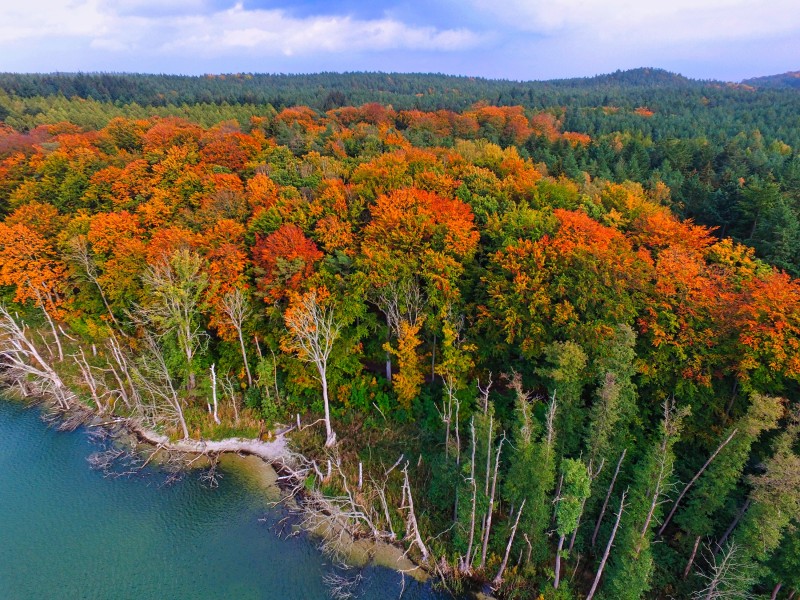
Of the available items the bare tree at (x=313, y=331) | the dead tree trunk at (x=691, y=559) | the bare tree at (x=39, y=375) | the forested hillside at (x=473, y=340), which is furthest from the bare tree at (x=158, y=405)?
the dead tree trunk at (x=691, y=559)

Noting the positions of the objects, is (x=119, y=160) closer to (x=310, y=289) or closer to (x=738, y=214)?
(x=310, y=289)

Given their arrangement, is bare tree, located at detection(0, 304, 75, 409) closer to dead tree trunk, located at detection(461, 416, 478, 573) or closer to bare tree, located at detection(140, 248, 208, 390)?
bare tree, located at detection(140, 248, 208, 390)

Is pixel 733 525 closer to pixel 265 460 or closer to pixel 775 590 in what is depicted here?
pixel 775 590

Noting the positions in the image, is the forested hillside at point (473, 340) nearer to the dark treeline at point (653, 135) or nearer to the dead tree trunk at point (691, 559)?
the dead tree trunk at point (691, 559)

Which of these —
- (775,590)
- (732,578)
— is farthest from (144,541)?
(775,590)

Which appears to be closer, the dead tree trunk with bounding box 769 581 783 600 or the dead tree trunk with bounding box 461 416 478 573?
the dead tree trunk with bounding box 769 581 783 600

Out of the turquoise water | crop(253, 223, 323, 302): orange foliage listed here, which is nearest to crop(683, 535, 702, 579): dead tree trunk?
the turquoise water
